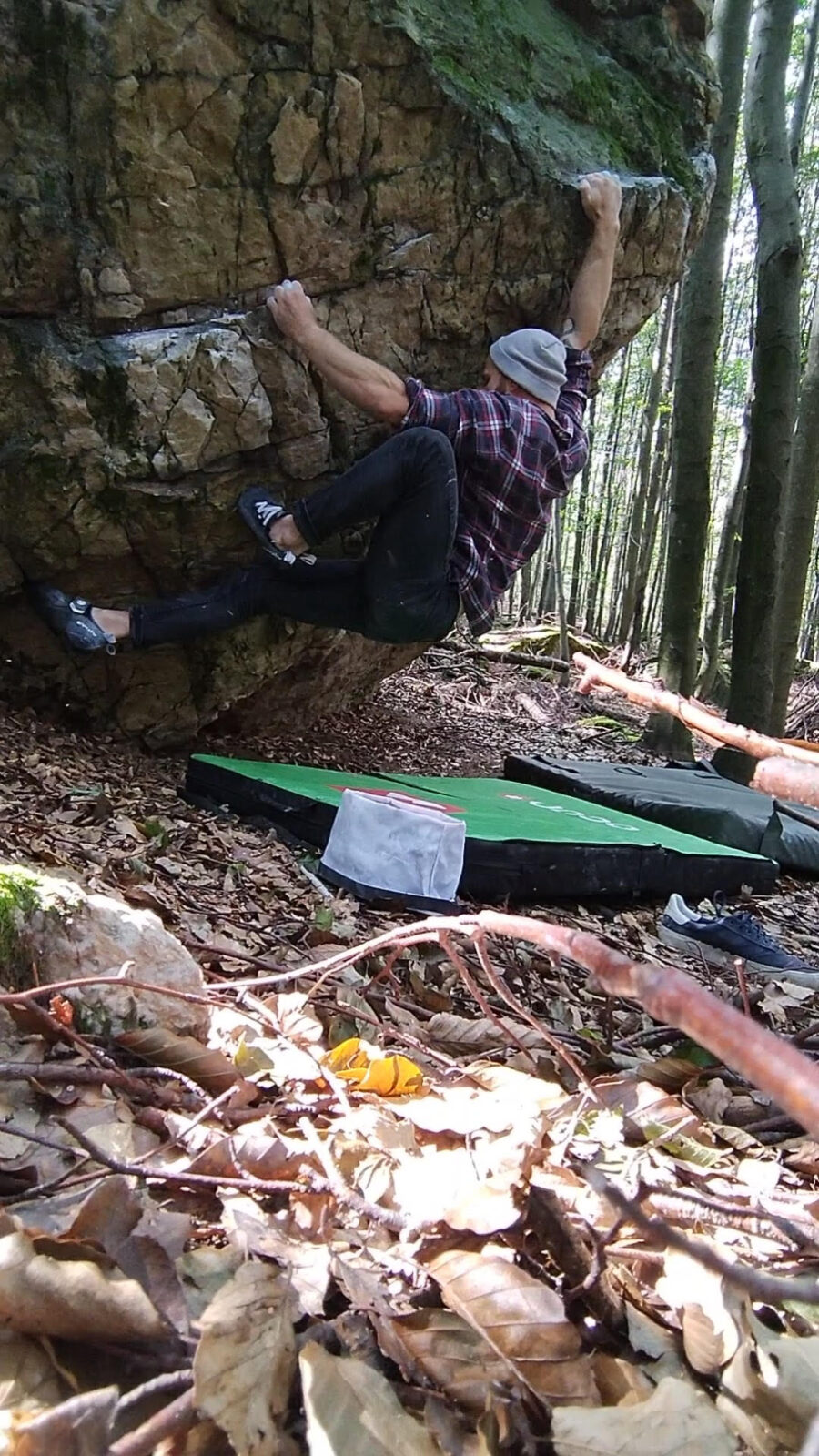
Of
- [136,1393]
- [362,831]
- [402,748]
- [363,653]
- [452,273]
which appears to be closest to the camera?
[136,1393]

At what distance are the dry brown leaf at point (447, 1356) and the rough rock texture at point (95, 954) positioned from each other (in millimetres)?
745

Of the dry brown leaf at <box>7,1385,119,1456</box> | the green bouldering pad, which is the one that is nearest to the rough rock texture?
the dry brown leaf at <box>7,1385,119,1456</box>

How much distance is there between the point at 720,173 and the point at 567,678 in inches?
212

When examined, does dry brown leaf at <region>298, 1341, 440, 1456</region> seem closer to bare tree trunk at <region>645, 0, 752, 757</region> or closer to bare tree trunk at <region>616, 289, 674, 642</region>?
bare tree trunk at <region>645, 0, 752, 757</region>

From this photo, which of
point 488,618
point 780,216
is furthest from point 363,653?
point 780,216

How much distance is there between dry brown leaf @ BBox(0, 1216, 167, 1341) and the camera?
32.3 inches

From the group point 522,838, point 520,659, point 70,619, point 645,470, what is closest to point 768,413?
point 522,838

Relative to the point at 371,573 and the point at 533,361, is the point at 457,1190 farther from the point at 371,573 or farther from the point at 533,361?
the point at 533,361

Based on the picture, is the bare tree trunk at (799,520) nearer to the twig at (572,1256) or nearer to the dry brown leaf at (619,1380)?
the twig at (572,1256)

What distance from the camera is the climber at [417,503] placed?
3.76 m

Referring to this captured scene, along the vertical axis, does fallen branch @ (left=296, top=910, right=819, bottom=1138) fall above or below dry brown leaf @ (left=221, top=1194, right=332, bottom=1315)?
above

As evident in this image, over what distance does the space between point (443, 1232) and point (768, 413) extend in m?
6.05

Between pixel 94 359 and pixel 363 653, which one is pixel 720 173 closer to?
pixel 363 653

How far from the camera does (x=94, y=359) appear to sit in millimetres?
3588
